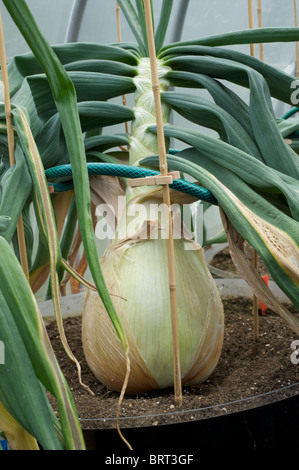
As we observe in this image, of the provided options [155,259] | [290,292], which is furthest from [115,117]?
[290,292]

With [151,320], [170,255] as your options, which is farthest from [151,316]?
[170,255]

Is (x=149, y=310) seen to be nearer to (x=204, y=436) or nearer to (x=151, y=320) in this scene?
(x=151, y=320)

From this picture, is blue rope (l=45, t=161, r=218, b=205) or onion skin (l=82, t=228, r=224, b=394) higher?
blue rope (l=45, t=161, r=218, b=205)

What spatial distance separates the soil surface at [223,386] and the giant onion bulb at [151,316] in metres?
0.03

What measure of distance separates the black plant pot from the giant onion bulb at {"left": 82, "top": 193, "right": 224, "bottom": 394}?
12 centimetres

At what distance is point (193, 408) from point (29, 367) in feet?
0.80

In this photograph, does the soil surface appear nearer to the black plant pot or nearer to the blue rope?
the black plant pot

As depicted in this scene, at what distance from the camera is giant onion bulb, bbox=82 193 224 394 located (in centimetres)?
69

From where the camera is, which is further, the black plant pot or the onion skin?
the onion skin

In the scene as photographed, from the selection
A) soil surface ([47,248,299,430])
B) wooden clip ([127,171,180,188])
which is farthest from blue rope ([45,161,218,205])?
soil surface ([47,248,299,430])

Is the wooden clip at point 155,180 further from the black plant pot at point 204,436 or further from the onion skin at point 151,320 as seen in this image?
the black plant pot at point 204,436

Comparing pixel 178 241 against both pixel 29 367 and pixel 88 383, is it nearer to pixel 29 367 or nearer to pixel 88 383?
pixel 88 383

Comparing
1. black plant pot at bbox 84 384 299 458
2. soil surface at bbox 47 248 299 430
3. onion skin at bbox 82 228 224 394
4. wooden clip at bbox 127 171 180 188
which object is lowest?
black plant pot at bbox 84 384 299 458

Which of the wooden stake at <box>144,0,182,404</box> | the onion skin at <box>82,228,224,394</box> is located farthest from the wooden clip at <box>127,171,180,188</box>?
the onion skin at <box>82,228,224,394</box>
